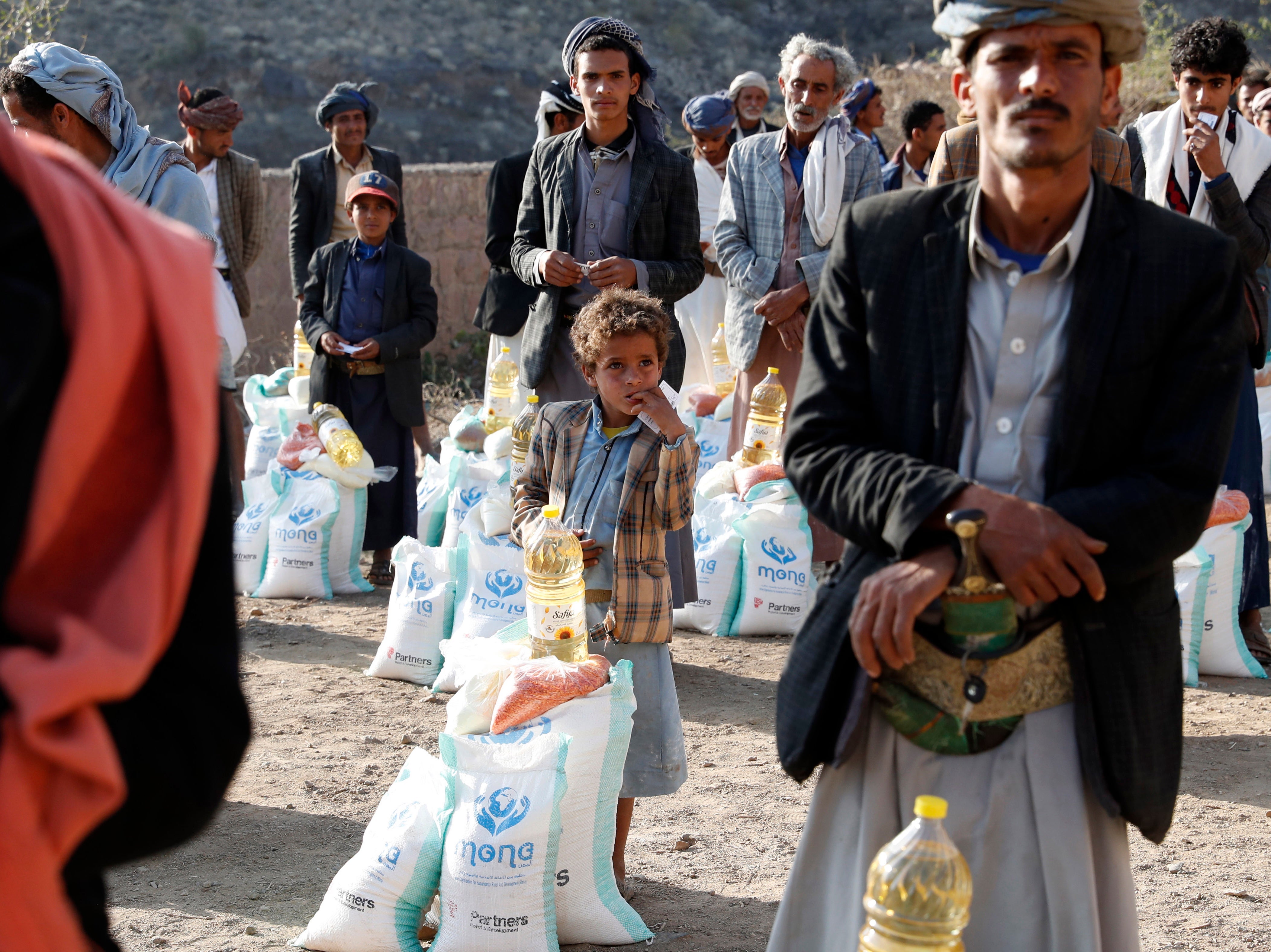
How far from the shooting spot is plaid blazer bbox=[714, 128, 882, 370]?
6328 mm

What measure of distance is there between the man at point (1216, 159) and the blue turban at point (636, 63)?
1.83 m

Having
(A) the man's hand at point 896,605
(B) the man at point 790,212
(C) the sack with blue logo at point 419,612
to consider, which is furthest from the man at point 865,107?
(A) the man's hand at point 896,605

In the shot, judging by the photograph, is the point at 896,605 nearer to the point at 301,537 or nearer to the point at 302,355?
the point at 301,537

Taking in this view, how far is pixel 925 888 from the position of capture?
1864 millimetres

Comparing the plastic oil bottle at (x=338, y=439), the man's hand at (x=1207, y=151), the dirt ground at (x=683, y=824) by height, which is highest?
the man's hand at (x=1207, y=151)

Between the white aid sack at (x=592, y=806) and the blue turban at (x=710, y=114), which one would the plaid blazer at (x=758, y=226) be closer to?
the blue turban at (x=710, y=114)

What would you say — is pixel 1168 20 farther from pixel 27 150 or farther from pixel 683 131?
pixel 27 150

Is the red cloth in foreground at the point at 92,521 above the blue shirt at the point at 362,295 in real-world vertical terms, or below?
below

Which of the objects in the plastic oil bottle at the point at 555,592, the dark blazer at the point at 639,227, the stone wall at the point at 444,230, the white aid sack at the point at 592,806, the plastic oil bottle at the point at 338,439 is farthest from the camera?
the stone wall at the point at 444,230

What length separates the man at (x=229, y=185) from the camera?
852 centimetres

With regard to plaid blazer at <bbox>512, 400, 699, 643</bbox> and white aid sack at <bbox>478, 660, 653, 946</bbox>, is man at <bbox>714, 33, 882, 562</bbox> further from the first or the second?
white aid sack at <bbox>478, 660, 653, 946</bbox>

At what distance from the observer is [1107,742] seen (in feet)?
6.61

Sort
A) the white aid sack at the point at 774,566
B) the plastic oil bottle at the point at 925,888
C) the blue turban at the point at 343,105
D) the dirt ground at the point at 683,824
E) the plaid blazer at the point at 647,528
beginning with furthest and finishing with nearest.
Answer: the blue turban at the point at 343,105 < the white aid sack at the point at 774,566 < the plaid blazer at the point at 647,528 < the dirt ground at the point at 683,824 < the plastic oil bottle at the point at 925,888

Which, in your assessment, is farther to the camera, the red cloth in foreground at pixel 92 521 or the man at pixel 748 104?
the man at pixel 748 104
